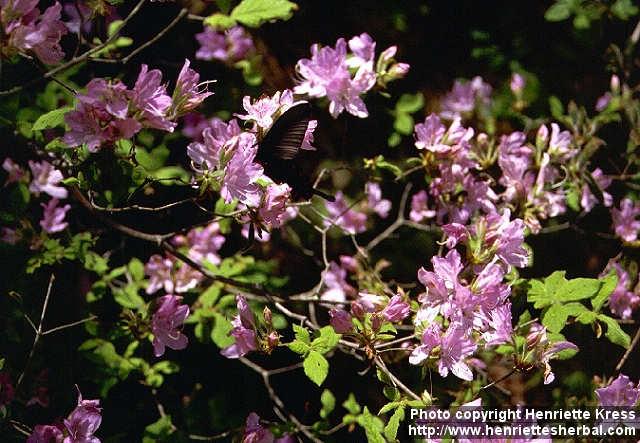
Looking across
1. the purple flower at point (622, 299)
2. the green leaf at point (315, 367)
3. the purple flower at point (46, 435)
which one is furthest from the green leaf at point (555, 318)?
the purple flower at point (46, 435)

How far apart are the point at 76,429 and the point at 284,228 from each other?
1159 millimetres

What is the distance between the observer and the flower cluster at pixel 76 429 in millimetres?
1370

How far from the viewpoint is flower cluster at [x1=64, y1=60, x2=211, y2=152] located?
4.17ft

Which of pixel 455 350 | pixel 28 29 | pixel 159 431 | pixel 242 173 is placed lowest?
pixel 159 431

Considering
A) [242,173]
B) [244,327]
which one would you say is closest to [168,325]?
[244,327]

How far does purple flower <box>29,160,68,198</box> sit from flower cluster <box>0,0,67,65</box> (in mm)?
643

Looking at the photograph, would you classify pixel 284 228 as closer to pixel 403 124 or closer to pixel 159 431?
pixel 403 124

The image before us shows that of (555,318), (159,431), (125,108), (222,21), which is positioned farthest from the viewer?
(222,21)

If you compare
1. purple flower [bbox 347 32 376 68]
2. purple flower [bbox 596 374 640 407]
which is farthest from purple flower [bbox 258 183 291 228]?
purple flower [bbox 596 374 640 407]

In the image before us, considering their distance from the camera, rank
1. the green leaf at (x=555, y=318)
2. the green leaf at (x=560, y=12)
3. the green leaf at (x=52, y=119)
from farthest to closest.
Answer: the green leaf at (x=560, y=12)
the green leaf at (x=555, y=318)
the green leaf at (x=52, y=119)

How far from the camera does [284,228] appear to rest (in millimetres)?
2395

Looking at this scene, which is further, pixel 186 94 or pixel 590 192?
pixel 590 192

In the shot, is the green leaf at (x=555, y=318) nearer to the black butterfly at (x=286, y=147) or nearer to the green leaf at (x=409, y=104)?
the black butterfly at (x=286, y=147)

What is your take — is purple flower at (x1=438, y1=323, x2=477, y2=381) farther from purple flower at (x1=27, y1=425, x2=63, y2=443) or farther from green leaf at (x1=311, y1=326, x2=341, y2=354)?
purple flower at (x1=27, y1=425, x2=63, y2=443)
